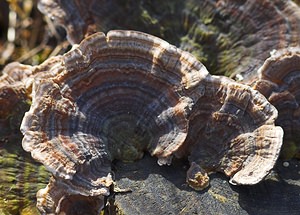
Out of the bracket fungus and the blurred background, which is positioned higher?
the blurred background

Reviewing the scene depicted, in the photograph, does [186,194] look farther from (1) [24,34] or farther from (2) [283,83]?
(1) [24,34]

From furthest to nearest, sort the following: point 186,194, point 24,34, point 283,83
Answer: point 24,34 → point 283,83 → point 186,194

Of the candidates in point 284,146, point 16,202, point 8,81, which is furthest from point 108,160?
point 284,146

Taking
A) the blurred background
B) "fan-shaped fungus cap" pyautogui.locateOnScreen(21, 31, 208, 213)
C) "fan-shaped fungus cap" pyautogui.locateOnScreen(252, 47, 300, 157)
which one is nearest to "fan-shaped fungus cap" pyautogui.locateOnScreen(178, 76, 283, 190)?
"fan-shaped fungus cap" pyautogui.locateOnScreen(21, 31, 208, 213)

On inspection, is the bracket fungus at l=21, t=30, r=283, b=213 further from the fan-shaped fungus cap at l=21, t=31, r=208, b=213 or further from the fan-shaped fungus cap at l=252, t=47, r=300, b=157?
the fan-shaped fungus cap at l=252, t=47, r=300, b=157

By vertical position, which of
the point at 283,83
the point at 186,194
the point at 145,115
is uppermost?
the point at 283,83

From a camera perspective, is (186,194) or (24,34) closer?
(186,194)

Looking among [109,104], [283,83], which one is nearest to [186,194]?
[109,104]

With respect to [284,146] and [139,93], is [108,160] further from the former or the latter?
[284,146]

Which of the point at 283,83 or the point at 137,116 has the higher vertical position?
the point at 283,83
